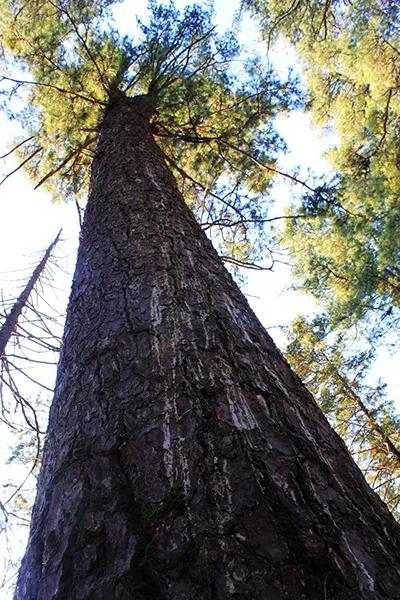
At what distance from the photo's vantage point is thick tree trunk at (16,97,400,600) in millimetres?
864

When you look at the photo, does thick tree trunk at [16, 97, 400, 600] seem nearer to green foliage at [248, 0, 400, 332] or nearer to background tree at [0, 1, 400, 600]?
background tree at [0, 1, 400, 600]

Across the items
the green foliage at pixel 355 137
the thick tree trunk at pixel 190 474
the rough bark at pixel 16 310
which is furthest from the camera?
the rough bark at pixel 16 310

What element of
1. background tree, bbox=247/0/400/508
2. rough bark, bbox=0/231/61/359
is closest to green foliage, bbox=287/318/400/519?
background tree, bbox=247/0/400/508

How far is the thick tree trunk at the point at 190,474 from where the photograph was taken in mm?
864

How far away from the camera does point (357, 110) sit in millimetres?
8438

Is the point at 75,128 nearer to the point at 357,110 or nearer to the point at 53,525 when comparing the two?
the point at 357,110

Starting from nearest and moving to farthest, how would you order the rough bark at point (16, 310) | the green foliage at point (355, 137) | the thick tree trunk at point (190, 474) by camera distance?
the thick tree trunk at point (190, 474)
the green foliage at point (355, 137)
the rough bark at point (16, 310)

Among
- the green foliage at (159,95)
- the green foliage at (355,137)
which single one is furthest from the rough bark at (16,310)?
the green foliage at (355,137)

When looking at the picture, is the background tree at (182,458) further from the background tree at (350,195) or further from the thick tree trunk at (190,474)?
the background tree at (350,195)

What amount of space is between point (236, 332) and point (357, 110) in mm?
8151

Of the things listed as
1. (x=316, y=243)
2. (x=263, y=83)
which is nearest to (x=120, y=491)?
(x=263, y=83)

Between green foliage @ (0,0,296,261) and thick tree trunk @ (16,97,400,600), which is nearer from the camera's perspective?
thick tree trunk @ (16,97,400,600)

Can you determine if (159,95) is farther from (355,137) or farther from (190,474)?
(190,474)

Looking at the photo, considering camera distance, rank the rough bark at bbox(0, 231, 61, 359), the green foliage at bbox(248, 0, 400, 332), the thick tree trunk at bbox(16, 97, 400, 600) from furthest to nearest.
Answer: the rough bark at bbox(0, 231, 61, 359)
the green foliage at bbox(248, 0, 400, 332)
the thick tree trunk at bbox(16, 97, 400, 600)
